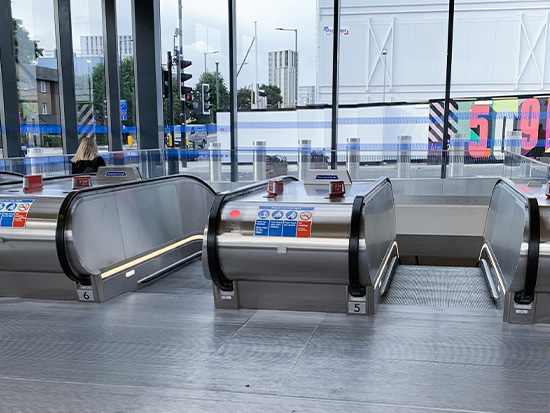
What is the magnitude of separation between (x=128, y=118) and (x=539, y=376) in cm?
1084

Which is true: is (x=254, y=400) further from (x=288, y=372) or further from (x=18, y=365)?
(x=18, y=365)

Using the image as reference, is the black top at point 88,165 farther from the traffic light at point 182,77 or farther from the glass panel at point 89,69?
the traffic light at point 182,77

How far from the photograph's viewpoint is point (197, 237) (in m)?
7.41

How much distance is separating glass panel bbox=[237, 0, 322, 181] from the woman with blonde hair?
5.85 metres

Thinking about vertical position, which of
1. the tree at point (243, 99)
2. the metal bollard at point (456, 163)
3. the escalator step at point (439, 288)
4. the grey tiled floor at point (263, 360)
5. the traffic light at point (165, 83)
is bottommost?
the escalator step at point (439, 288)

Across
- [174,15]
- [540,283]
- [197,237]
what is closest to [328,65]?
[174,15]

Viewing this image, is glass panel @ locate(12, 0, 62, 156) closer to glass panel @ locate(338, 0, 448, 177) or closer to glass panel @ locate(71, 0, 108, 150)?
glass panel @ locate(71, 0, 108, 150)

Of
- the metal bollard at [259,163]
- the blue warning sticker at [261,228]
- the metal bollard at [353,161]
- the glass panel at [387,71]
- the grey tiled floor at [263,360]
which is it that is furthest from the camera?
the glass panel at [387,71]

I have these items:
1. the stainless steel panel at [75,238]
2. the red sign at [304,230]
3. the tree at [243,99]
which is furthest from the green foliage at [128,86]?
the red sign at [304,230]

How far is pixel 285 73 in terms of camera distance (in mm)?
12844

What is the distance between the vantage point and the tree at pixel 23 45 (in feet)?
30.7

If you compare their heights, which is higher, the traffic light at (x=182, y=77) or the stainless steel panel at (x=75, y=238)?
the traffic light at (x=182, y=77)

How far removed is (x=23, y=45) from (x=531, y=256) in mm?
8779

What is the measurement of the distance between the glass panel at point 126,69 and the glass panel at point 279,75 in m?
2.43
